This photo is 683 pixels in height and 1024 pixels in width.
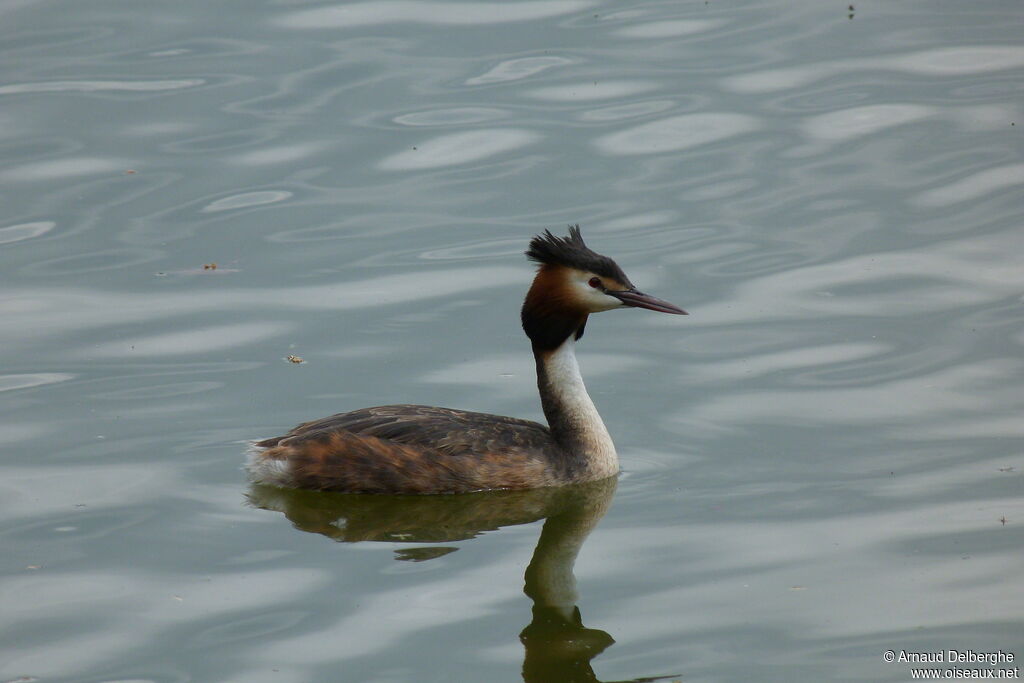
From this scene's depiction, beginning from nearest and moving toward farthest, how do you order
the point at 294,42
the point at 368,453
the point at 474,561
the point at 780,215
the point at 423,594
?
the point at 423,594 < the point at 474,561 < the point at 368,453 < the point at 780,215 < the point at 294,42

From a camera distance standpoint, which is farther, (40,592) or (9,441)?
(9,441)

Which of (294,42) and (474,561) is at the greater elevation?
(294,42)

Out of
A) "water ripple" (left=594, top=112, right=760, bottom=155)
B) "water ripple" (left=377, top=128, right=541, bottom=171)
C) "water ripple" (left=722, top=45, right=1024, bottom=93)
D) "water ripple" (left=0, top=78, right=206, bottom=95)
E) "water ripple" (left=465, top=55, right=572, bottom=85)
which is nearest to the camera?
"water ripple" (left=377, top=128, right=541, bottom=171)

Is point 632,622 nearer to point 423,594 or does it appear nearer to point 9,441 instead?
point 423,594

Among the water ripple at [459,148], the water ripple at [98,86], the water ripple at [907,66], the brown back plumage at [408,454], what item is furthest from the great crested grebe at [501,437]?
the water ripple at [98,86]

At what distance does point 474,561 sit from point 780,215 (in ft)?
17.3

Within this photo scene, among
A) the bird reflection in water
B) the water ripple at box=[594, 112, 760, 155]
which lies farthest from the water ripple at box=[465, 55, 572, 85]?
the bird reflection in water

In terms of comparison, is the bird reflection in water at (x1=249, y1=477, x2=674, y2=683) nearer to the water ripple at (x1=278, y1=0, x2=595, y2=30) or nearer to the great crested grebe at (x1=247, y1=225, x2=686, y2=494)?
the great crested grebe at (x1=247, y1=225, x2=686, y2=494)

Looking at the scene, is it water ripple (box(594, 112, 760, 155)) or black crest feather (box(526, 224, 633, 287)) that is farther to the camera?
water ripple (box(594, 112, 760, 155))

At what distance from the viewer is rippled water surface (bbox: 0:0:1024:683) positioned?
6.87 metres

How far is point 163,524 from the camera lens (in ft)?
25.8

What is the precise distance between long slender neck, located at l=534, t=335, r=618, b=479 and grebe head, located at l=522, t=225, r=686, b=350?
10cm

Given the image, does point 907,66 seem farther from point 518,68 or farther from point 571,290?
point 571,290

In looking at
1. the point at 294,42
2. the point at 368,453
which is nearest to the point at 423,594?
the point at 368,453
